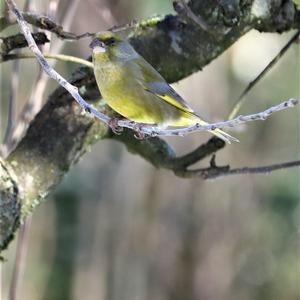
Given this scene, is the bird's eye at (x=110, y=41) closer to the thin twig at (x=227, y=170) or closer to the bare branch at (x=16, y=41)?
the bare branch at (x=16, y=41)

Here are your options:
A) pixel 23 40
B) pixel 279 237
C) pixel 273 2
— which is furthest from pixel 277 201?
pixel 23 40

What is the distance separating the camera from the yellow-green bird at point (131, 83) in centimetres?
230

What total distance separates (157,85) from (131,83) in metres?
0.09

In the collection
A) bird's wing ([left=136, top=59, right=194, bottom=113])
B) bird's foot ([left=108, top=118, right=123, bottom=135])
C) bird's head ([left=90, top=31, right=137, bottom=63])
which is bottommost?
bird's foot ([left=108, top=118, right=123, bottom=135])

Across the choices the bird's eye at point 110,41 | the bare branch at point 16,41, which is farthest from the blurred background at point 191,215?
the bare branch at point 16,41

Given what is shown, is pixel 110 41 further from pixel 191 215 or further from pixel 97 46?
pixel 191 215

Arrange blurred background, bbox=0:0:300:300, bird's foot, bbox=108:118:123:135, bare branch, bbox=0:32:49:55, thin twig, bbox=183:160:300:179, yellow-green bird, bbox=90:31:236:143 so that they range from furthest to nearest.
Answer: blurred background, bbox=0:0:300:300 → thin twig, bbox=183:160:300:179 → yellow-green bird, bbox=90:31:236:143 → bare branch, bbox=0:32:49:55 → bird's foot, bbox=108:118:123:135

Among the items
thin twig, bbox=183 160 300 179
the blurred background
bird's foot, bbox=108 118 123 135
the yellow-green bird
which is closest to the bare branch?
the yellow-green bird

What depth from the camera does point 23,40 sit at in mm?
2162

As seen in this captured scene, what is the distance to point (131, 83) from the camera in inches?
93.4

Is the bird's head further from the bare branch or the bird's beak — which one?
the bare branch

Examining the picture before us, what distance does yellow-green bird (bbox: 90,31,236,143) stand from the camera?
230 cm

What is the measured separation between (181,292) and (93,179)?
169 cm

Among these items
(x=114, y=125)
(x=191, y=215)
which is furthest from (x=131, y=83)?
(x=191, y=215)
